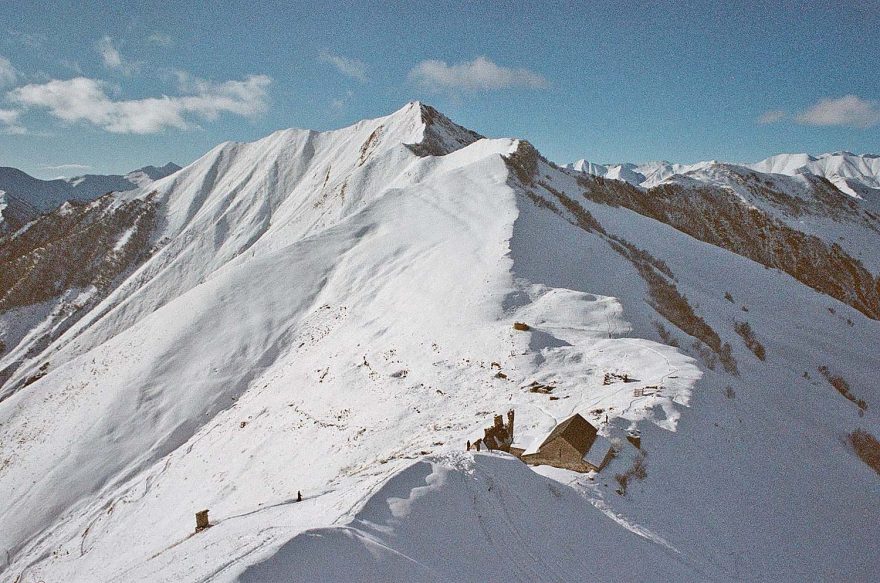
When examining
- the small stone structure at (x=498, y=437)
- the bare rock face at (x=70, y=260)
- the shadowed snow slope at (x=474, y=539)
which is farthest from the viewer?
the bare rock face at (x=70, y=260)

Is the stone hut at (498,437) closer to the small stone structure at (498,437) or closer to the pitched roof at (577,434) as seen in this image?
the small stone structure at (498,437)

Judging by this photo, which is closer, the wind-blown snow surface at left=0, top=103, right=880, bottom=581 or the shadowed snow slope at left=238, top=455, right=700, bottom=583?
the shadowed snow slope at left=238, top=455, right=700, bottom=583

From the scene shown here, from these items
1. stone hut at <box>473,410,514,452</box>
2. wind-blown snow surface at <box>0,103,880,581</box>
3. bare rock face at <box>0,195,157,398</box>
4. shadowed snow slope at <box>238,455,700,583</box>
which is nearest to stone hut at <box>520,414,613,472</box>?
wind-blown snow surface at <box>0,103,880,581</box>

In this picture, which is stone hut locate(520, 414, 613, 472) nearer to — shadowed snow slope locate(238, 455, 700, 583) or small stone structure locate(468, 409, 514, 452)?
small stone structure locate(468, 409, 514, 452)

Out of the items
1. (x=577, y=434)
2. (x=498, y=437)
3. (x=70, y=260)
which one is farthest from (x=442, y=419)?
(x=70, y=260)

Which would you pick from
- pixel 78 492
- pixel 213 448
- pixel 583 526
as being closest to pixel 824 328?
pixel 583 526

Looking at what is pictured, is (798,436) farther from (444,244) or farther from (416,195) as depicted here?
(416,195)

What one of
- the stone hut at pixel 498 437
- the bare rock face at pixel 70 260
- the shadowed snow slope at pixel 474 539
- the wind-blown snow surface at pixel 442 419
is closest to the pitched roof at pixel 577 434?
the wind-blown snow surface at pixel 442 419
